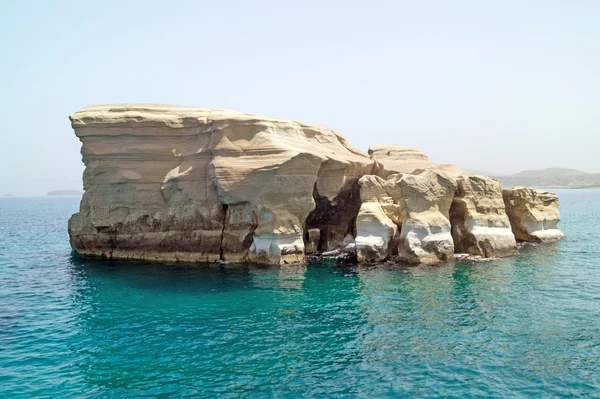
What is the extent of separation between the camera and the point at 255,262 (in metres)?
36.3

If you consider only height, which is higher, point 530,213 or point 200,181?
point 200,181

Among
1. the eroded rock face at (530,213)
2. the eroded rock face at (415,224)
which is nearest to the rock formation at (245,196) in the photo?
the eroded rock face at (415,224)

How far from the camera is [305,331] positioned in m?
21.7

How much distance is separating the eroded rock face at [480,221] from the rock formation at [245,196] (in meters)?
0.09

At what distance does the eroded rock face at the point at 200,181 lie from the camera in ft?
116

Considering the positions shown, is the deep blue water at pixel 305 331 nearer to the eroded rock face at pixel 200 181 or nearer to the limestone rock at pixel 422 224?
the limestone rock at pixel 422 224

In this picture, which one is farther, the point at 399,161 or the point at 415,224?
the point at 399,161

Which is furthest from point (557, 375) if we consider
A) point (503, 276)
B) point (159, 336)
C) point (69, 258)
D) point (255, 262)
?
point (69, 258)

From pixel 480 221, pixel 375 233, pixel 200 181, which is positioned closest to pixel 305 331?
pixel 375 233

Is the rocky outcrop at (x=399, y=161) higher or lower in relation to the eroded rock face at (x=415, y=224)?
higher

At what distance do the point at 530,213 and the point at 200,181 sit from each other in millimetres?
29776

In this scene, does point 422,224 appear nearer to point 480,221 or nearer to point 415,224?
point 415,224

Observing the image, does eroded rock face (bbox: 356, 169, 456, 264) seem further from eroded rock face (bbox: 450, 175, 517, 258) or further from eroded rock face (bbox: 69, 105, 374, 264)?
eroded rock face (bbox: 69, 105, 374, 264)

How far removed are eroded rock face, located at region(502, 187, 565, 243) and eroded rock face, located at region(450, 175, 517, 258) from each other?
5.64 m
